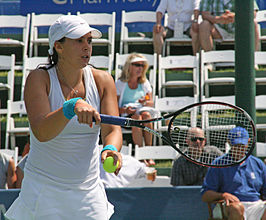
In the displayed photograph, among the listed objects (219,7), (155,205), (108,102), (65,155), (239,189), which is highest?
(219,7)

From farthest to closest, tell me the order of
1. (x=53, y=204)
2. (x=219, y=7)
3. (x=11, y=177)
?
(x=219, y=7), (x=11, y=177), (x=53, y=204)

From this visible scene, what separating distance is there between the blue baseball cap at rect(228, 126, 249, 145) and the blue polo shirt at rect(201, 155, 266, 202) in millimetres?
502

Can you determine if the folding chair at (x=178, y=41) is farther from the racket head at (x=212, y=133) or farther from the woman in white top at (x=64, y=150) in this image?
the woman in white top at (x=64, y=150)

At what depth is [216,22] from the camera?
7695 mm

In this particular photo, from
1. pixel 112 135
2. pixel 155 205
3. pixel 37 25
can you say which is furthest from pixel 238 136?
pixel 37 25

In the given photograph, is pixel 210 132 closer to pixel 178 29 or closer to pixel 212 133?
pixel 212 133

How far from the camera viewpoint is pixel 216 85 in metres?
7.47

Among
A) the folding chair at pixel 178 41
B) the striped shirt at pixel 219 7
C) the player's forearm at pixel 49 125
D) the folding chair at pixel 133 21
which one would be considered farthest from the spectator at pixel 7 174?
the striped shirt at pixel 219 7

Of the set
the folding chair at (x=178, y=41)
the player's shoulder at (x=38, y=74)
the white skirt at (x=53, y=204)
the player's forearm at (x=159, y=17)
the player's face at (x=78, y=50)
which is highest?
the player's forearm at (x=159, y=17)

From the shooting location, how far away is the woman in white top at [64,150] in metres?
2.36

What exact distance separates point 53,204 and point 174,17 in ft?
19.8

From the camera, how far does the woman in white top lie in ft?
7.75

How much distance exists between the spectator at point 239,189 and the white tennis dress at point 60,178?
2107 mm

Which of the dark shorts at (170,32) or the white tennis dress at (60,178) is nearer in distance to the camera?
the white tennis dress at (60,178)
